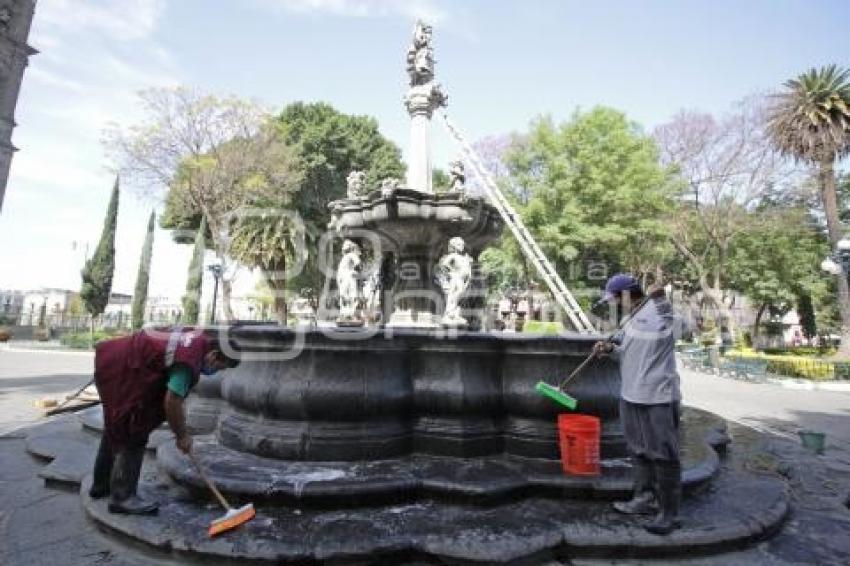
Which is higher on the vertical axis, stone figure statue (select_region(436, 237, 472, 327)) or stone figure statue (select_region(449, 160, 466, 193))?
stone figure statue (select_region(449, 160, 466, 193))

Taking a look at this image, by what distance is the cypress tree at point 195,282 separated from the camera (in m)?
30.2

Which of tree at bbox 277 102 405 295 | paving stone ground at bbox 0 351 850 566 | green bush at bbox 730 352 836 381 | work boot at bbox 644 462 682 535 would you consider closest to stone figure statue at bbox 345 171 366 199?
paving stone ground at bbox 0 351 850 566

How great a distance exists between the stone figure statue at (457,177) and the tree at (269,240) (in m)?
21.9

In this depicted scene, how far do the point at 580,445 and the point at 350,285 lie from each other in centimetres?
537

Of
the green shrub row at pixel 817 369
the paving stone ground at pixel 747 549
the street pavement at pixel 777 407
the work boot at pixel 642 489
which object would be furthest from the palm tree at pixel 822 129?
the work boot at pixel 642 489

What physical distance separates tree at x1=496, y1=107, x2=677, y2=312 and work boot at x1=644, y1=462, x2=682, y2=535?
22.9 m

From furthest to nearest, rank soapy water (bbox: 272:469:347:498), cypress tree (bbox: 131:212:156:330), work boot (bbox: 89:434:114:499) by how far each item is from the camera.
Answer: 1. cypress tree (bbox: 131:212:156:330)
2. work boot (bbox: 89:434:114:499)
3. soapy water (bbox: 272:469:347:498)

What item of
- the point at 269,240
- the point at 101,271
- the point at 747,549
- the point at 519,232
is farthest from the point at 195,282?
the point at 747,549

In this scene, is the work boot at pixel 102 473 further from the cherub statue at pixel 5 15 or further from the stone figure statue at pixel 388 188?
the cherub statue at pixel 5 15

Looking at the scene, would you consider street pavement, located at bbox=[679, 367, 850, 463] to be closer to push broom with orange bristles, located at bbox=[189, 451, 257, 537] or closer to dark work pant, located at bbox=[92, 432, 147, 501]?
push broom with orange bristles, located at bbox=[189, 451, 257, 537]

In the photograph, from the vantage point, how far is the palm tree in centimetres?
2347

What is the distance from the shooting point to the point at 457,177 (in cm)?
912

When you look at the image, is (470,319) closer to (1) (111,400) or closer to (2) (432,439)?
(2) (432,439)

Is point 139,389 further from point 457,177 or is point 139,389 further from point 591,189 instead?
point 591,189
